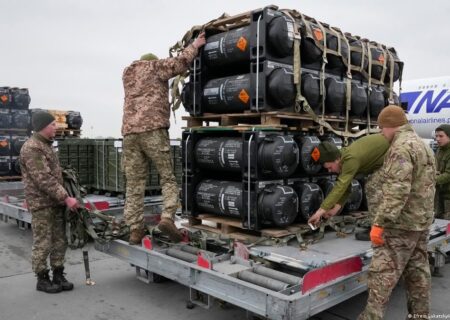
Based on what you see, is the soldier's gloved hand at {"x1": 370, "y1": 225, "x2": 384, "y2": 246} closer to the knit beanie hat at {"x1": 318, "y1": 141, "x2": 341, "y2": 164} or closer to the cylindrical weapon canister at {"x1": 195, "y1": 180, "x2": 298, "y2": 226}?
the cylindrical weapon canister at {"x1": 195, "y1": 180, "x2": 298, "y2": 226}

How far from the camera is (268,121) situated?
15.4 ft

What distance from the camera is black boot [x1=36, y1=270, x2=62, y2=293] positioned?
4.85 meters

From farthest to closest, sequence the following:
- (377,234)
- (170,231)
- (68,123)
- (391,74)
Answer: (68,123) → (391,74) → (170,231) → (377,234)

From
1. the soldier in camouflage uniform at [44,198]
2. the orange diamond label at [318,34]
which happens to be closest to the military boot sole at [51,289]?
the soldier in camouflage uniform at [44,198]

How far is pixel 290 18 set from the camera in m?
4.67

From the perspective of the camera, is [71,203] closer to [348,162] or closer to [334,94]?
[348,162]

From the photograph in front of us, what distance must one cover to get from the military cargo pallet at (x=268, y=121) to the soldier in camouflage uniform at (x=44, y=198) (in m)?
1.73

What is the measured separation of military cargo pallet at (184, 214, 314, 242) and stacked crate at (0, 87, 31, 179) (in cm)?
741

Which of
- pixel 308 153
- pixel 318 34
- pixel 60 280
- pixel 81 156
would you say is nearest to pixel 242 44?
pixel 318 34

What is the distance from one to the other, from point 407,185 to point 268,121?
176 cm

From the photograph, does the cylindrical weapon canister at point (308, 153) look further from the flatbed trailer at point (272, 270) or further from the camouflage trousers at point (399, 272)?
the camouflage trousers at point (399, 272)

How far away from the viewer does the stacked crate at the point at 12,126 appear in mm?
10945

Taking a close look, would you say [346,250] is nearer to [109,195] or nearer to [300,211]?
[300,211]

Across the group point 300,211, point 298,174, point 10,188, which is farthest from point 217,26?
point 10,188
